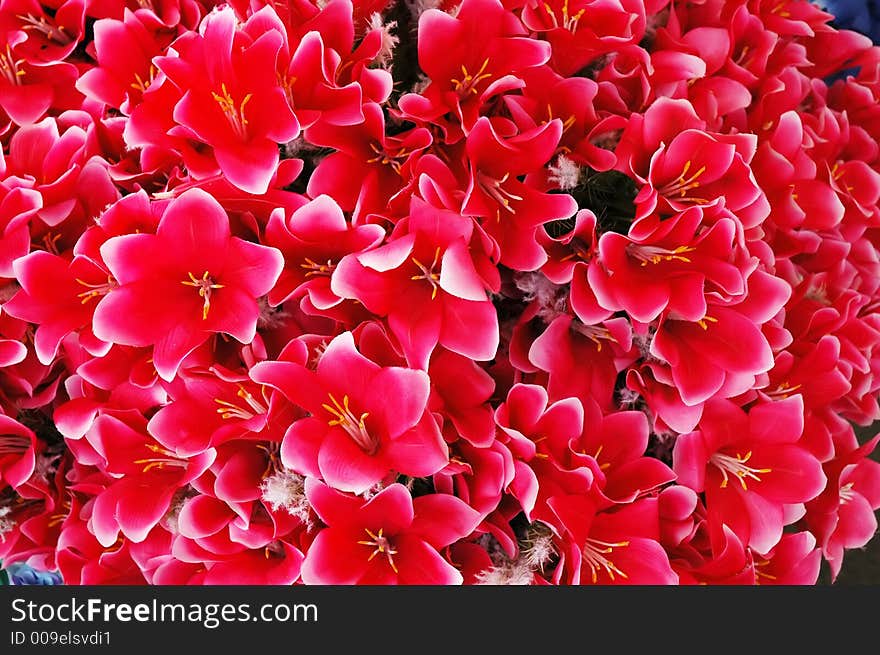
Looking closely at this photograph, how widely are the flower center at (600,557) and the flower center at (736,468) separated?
9cm

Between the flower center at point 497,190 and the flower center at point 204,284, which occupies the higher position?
the flower center at point 497,190

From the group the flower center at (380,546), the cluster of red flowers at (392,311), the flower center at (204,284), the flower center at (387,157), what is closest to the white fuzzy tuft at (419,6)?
the cluster of red flowers at (392,311)

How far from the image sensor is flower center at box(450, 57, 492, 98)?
47 cm

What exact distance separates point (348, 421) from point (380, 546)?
0.07 meters

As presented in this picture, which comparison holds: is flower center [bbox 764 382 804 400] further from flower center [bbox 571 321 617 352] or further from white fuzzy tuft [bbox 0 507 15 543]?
white fuzzy tuft [bbox 0 507 15 543]

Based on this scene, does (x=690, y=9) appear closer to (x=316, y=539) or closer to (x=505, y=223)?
(x=505, y=223)

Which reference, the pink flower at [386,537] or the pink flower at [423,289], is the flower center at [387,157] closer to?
the pink flower at [423,289]

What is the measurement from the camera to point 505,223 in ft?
1.54

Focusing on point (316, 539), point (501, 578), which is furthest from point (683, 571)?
point (316, 539)

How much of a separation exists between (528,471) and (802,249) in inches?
11.8

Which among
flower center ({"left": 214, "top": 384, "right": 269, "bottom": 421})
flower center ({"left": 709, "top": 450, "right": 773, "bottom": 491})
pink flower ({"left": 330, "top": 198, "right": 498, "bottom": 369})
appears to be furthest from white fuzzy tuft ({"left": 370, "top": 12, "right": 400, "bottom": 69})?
flower center ({"left": 709, "top": 450, "right": 773, "bottom": 491})

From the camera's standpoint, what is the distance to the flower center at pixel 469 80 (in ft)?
1.55

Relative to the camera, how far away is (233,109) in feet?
1.48

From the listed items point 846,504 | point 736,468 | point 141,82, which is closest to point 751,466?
point 736,468
